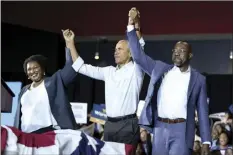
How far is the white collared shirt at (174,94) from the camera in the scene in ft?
9.81

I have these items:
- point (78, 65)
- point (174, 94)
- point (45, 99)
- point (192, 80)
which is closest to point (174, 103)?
point (174, 94)

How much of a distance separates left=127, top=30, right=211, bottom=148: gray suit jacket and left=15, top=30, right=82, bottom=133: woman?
423mm

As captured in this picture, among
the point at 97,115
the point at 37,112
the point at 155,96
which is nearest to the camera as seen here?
the point at 155,96

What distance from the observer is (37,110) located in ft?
10.6

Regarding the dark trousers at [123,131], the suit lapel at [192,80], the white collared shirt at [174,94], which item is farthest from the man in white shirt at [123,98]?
the suit lapel at [192,80]

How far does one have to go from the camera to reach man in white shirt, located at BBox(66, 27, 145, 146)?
3133mm

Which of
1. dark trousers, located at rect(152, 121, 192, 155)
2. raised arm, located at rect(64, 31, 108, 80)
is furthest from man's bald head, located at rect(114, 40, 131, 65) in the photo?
dark trousers, located at rect(152, 121, 192, 155)

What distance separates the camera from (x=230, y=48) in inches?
329

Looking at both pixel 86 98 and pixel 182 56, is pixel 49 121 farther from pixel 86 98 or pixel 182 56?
pixel 86 98

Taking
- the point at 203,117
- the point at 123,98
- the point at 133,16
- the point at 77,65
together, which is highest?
the point at 133,16

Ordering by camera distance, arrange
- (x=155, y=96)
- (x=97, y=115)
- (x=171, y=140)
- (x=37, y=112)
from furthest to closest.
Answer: (x=97, y=115) → (x=37, y=112) → (x=155, y=96) → (x=171, y=140)

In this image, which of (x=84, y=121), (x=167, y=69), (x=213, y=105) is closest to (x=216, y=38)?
(x=213, y=105)

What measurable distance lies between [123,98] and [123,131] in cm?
18

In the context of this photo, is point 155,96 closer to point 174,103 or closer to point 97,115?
point 174,103
